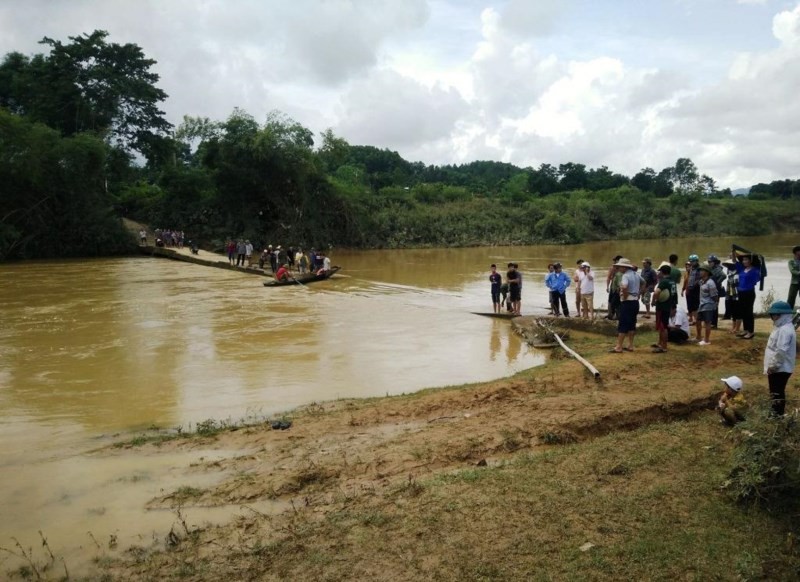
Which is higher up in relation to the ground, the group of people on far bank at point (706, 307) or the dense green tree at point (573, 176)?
the dense green tree at point (573, 176)

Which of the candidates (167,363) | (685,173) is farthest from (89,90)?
(685,173)

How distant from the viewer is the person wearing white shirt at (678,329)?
10.1m

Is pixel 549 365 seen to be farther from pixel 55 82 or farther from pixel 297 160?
pixel 55 82

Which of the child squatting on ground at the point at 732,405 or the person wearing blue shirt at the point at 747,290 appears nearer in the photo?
the child squatting on ground at the point at 732,405

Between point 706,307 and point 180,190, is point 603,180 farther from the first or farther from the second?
point 706,307

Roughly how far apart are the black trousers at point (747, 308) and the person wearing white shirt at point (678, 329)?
3.03 feet

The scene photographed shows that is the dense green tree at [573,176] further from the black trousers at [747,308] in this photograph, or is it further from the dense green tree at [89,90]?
the black trousers at [747,308]

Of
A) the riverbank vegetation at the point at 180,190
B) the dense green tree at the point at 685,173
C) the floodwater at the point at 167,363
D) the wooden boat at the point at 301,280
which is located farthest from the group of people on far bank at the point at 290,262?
the dense green tree at the point at 685,173

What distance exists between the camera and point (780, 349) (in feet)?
19.8

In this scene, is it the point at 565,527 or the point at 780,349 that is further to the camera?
the point at 780,349

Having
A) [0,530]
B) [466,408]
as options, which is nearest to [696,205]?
[466,408]

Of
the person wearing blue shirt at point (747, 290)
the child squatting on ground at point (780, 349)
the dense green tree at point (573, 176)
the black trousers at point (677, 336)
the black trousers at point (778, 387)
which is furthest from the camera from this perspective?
the dense green tree at point (573, 176)

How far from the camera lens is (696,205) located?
66.6m

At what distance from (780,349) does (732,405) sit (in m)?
0.74
